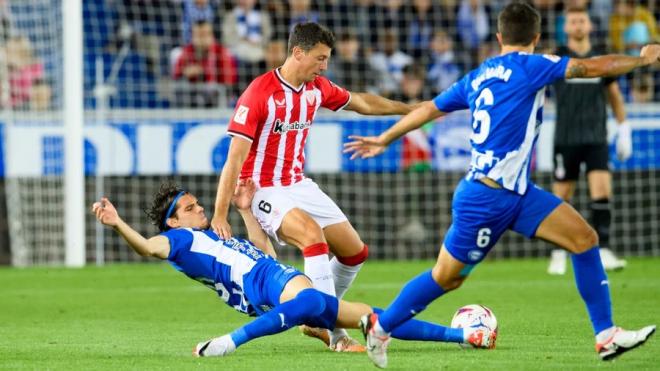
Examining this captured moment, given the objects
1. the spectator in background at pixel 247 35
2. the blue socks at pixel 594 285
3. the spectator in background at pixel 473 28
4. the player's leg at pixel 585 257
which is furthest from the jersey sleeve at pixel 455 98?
the spectator in background at pixel 473 28

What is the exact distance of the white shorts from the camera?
23.9 ft

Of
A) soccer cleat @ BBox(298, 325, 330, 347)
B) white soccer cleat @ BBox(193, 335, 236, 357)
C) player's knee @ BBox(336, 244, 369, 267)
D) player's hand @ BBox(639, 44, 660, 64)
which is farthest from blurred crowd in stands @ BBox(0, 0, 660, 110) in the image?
player's hand @ BBox(639, 44, 660, 64)

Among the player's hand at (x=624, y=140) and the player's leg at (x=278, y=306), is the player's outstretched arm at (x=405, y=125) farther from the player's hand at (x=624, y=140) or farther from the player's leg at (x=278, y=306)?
the player's hand at (x=624, y=140)

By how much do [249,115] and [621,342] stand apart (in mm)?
2538

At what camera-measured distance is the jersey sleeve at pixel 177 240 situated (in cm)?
674

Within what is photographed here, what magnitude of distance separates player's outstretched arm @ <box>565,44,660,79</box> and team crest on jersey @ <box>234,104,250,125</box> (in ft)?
6.66

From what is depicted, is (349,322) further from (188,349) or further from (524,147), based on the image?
(524,147)

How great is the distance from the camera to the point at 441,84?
16078 millimetres

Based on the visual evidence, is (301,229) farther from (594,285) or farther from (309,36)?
(594,285)

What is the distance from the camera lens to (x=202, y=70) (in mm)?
15461

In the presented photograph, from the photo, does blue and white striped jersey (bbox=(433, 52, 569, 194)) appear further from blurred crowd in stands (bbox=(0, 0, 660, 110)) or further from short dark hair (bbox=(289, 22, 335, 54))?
blurred crowd in stands (bbox=(0, 0, 660, 110))

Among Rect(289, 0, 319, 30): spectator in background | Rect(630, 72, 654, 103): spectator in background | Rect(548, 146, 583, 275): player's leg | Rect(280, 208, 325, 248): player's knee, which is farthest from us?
Rect(289, 0, 319, 30): spectator in background

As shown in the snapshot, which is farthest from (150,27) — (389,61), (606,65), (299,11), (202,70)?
(606,65)

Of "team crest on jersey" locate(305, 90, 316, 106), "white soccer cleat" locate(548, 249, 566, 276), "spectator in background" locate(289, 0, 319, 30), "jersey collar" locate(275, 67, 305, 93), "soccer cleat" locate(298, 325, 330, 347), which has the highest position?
"spectator in background" locate(289, 0, 319, 30)
